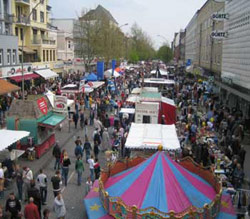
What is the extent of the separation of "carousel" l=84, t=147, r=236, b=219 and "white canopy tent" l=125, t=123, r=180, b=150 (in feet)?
8.34

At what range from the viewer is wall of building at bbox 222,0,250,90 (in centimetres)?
1973

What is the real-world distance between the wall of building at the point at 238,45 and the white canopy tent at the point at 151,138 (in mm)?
7257

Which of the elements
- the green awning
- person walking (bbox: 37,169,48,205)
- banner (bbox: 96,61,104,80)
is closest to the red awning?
banner (bbox: 96,61,104,80)

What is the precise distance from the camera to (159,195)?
8.52 m

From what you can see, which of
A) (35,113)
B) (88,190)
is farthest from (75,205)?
(35,113)

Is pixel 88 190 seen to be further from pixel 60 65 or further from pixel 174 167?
pixel 60 65

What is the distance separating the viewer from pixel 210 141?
53.0 ft

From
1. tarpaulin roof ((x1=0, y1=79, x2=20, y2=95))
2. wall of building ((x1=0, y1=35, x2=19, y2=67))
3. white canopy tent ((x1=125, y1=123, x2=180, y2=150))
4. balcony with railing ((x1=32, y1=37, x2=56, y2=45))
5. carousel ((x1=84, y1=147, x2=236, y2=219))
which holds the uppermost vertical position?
balcony with railing ((x1=32, y1=37, x2=56, y2=45))

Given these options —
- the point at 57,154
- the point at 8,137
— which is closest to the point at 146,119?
the point at 57,154

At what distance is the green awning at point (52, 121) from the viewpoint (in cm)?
1559

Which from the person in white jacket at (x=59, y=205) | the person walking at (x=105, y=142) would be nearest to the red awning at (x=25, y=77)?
the person walking at (x=105, y=142)

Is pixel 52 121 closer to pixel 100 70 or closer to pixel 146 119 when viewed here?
pixel 146 119

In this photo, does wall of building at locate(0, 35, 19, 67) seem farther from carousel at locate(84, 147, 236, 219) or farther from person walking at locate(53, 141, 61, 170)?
carousel at locate(84, 147, 236, 219)

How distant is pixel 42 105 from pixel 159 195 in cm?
969
